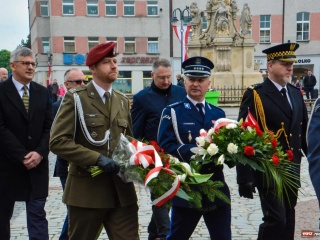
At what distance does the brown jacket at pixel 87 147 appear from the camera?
429cm

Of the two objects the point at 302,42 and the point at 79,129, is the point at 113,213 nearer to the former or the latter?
the point at 79,129

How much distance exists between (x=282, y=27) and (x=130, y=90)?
15825 millimetres

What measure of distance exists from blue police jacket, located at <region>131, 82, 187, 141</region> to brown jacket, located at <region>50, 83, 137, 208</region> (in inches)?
74.2

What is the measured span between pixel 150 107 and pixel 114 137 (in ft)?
6.37

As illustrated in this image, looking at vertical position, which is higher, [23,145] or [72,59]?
[72,59]

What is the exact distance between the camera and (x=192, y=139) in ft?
16.0

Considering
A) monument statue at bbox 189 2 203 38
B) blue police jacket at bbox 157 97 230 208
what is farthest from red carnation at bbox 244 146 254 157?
monument statue at bbox 189 2 203 38

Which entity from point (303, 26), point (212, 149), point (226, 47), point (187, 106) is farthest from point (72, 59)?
point (212, 149)

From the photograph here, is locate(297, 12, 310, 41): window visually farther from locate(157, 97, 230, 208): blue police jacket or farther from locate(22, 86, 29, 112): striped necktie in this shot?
locate(157, 97, 230, 208): blue police jacket

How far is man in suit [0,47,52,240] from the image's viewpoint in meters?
5.50

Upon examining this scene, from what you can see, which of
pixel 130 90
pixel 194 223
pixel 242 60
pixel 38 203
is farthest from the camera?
pixel 130 90

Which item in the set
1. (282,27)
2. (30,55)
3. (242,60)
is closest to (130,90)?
(282,27)

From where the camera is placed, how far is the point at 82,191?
172 inches

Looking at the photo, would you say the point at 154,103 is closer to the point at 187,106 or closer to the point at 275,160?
the point at 187,106
